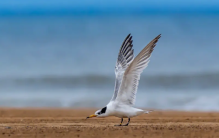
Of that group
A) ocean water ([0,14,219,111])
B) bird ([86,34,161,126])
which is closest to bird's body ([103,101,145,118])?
bird ([86,34,161,126])

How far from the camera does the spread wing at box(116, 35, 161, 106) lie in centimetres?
979

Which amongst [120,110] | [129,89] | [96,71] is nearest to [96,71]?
[96,71]

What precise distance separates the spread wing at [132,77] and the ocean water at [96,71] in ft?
21.0

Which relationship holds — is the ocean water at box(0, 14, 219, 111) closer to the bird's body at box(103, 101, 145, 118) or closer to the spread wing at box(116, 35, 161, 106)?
the bird's body at box(103, 101, 145, 118)

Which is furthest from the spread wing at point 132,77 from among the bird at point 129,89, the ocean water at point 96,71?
the ocean water at point 96,71

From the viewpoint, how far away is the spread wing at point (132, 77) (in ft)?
32.1

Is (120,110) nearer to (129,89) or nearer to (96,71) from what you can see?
(129,89)

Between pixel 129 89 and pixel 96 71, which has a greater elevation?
pixel 96 71

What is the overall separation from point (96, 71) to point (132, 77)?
13630 mm

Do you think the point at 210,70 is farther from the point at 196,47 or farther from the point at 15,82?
the point at 196,47

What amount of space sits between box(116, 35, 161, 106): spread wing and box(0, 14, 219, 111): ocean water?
21.0ft

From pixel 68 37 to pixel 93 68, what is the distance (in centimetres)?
1792

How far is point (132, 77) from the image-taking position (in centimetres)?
981

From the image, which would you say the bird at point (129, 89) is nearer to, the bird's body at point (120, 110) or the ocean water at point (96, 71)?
the bird's body at point (120, 110)
